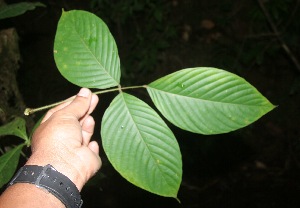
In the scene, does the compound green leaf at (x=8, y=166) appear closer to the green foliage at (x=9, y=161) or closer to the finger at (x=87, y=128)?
the green foliage at (x=9, y=161)

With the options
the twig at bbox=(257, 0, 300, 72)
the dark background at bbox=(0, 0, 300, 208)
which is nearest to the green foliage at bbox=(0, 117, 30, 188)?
the dark background at bbox=(0, 0, 300, 208)

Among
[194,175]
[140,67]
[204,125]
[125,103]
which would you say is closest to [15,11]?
[125,103]

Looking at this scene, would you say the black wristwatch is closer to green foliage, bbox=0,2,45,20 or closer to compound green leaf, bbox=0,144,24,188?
compound green leaf, bbox=0,144,24,188

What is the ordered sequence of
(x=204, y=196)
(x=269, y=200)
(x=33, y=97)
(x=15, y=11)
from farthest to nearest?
(x=33, y=97) → (x=204, y=196) → (x=269, y=200) → (x=15, y=11)

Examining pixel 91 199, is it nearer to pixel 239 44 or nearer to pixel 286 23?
pixel 239 44

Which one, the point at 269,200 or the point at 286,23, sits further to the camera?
the point at 286,23

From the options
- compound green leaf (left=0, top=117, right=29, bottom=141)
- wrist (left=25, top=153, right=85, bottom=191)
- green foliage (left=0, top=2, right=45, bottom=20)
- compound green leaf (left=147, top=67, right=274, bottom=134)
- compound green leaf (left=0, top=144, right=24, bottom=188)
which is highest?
green foliage (left=0, top=2, right=45, bottom=20)
